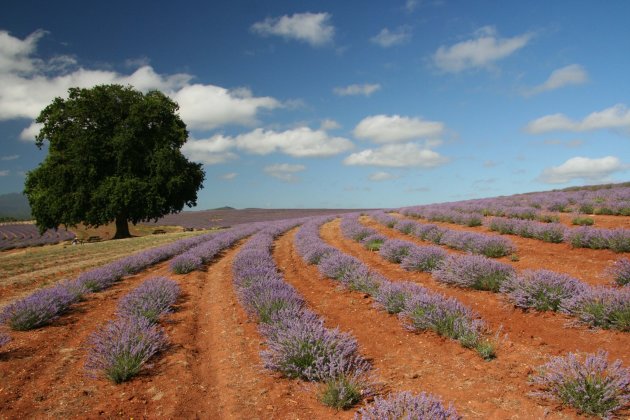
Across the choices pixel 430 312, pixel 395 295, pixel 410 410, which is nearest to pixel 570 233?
pixel 395 295

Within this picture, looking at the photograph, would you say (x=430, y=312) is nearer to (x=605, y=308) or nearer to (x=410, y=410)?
(x=605, y=308)

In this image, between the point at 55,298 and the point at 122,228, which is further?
the point at 122,228

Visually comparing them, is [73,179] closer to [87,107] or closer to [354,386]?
[87,107]

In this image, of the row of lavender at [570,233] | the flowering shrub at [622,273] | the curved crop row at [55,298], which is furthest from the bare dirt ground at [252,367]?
the row of lavender at [570,233]

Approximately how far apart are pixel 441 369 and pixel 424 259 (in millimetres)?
4943

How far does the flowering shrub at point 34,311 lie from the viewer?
6.07 m

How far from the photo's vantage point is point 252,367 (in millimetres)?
4504

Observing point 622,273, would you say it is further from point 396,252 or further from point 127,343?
point 127,343

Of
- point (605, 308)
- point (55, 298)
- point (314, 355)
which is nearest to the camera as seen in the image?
point (314, 355)

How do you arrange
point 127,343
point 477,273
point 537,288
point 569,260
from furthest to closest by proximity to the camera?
point 569,260, point 477,273, point 537,288, point 127,343

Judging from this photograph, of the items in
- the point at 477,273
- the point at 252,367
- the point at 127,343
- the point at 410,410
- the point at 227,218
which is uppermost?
the point at 227,218

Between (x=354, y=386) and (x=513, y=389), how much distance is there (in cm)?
153

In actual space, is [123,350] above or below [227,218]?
below

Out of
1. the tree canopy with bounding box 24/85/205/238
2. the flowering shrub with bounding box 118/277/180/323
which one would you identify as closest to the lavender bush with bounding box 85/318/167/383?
the flowering shrub with bounding box 118/277/180/323
